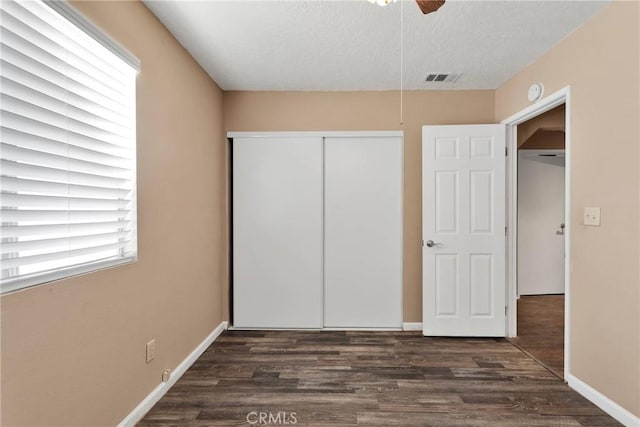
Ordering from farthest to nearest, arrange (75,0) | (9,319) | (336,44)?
(336,44) < (75,0) < (9,319)

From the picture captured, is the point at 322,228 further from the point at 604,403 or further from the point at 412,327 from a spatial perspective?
the point at 604,403

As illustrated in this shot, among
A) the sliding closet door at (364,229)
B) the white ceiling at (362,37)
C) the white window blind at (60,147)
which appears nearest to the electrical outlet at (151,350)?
the white window blind at (60,147)

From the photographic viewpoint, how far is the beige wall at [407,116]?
11.8 ft

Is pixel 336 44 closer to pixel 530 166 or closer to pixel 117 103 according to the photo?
pixel 117 103

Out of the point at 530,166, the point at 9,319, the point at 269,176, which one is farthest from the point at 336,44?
the point at 530,166

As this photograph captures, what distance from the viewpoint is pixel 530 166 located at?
16.6 ft

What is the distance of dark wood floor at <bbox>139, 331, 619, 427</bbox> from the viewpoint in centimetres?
207

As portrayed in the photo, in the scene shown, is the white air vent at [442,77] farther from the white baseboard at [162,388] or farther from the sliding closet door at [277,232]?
the white baseboard at [162,388]

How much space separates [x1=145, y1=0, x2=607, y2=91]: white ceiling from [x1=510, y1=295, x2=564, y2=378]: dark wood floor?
2518 millimetres

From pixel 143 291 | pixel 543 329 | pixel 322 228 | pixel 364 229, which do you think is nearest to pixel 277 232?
pixel 322 228

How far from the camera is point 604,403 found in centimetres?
213

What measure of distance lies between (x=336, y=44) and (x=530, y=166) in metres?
3.92

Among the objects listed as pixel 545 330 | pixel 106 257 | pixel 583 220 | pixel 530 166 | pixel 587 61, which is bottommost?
pixel 545 330

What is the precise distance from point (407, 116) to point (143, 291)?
9.57ft
